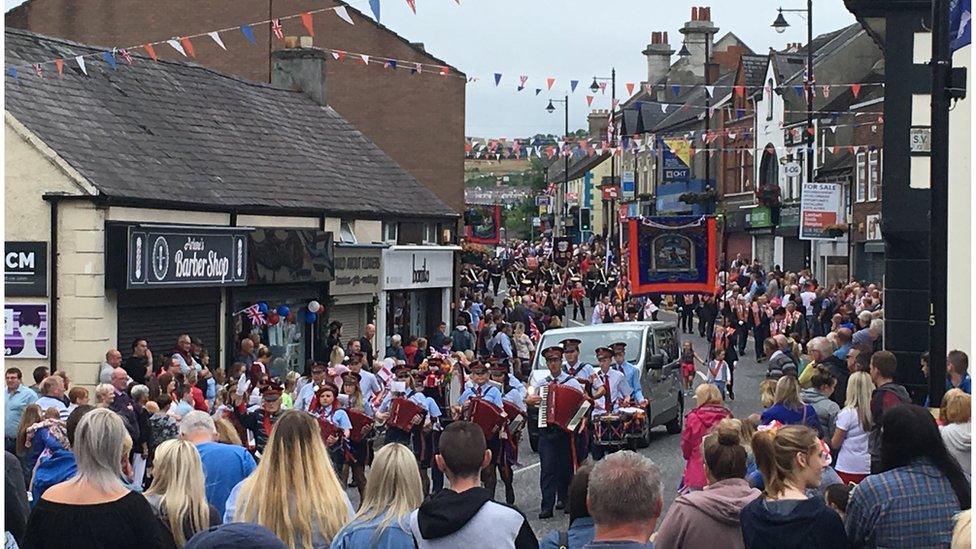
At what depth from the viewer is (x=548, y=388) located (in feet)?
50.9

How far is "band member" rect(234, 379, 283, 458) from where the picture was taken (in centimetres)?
1509

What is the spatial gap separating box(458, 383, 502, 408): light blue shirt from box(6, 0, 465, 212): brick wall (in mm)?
27638

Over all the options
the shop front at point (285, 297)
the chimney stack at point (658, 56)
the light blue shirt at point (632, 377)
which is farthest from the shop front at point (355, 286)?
the chimney stack at point (658, 56)

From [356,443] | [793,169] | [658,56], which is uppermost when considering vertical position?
[658,56]

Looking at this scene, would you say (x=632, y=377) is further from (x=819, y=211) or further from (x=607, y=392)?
(x=819, y=211)

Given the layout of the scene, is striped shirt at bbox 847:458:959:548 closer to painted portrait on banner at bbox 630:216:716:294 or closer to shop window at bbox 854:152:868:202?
painted portrait on banner at bbox 630:216:716:294

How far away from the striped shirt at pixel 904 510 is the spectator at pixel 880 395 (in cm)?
445

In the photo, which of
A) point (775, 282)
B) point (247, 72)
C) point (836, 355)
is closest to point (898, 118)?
point (836, 355)

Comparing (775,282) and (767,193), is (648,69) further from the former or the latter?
(775,282)

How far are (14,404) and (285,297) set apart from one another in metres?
13.9

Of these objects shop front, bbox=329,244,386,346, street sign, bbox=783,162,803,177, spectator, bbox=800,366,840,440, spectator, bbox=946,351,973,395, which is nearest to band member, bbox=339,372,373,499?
spectator, bbox=800,366,840,440

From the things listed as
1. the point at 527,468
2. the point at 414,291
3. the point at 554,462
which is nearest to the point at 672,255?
the point at 414,291

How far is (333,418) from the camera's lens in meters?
15.6

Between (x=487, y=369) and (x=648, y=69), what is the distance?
259 feet
